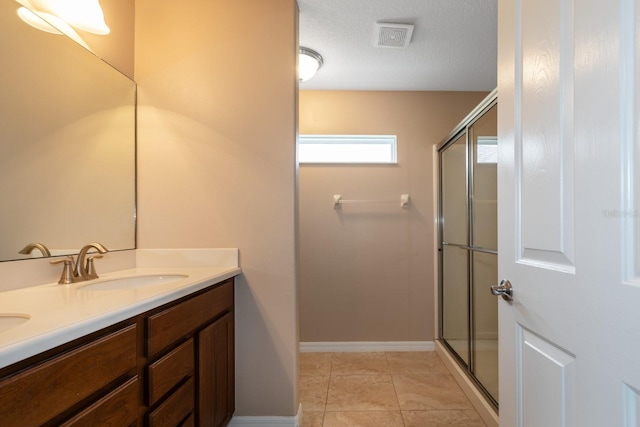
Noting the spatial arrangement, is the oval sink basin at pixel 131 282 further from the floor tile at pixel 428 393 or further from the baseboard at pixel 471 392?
the baseboard at pixel 471 392

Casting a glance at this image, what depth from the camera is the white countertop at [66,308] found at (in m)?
0.60

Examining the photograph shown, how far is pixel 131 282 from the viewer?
1440 mm

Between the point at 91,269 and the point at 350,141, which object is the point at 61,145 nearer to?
the point at 91,269

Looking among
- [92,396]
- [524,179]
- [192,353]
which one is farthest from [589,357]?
[192,353]

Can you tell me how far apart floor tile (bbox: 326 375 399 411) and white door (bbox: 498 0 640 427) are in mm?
1167

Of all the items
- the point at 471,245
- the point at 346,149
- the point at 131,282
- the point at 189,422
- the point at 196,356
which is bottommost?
the point at 189,422

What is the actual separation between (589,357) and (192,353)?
4.13 ft

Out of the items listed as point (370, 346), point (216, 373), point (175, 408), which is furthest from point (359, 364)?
point (175, 408)

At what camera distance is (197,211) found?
5.68 feet

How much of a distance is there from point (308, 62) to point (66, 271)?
1890mm

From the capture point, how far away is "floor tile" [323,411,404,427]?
179 cm

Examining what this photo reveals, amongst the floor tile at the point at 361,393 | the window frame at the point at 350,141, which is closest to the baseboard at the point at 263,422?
the floor tile at the point at 361,393

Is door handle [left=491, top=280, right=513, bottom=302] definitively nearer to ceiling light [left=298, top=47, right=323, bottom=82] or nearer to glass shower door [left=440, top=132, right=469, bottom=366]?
glass shower door [left=440, top=132, right=469, bottom=366]

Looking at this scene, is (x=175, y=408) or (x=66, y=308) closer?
(x=66, y=308)
